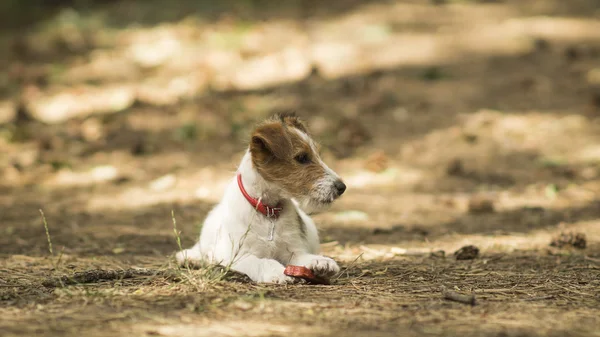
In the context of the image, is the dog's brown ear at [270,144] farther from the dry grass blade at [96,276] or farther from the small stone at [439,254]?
the small stone at [439,254]

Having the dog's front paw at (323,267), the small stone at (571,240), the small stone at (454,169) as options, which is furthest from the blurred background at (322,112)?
the dog's front paw at (323,267)

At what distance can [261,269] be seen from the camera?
486cm

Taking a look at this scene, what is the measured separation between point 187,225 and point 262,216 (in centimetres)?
267

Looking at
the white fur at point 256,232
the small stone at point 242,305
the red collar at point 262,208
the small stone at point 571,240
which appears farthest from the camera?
the small stone at point 571,240

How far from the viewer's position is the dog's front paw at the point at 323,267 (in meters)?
4.82

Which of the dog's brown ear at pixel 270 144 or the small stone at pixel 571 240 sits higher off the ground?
the dog's brown ear at pixel 270 144

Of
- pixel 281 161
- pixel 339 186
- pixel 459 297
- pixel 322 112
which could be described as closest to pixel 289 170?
pixel 281 161

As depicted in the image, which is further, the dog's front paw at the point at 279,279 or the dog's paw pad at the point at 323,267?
the dog's paw pad at the point at 323,267

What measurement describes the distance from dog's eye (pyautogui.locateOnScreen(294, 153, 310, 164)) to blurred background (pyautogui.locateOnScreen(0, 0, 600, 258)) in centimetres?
186

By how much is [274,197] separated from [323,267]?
76cm

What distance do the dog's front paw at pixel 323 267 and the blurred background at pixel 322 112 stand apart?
204 cm

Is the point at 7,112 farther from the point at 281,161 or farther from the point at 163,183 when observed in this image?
the point at 281,161

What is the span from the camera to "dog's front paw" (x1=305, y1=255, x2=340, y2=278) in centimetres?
482

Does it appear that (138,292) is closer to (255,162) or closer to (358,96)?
(255,162)
